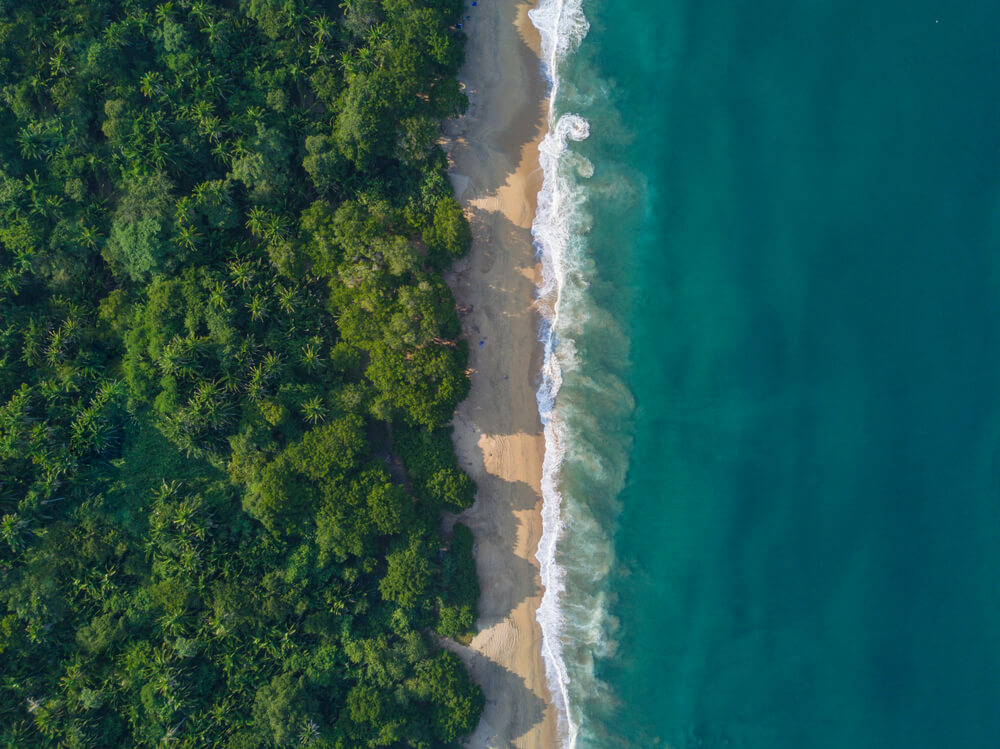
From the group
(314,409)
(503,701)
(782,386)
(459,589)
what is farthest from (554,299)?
(503,701)

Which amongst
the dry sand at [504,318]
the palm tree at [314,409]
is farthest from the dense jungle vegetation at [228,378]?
the dry sand at [504,318]

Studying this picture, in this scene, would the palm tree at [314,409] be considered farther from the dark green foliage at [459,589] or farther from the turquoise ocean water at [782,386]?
the turquoise ocean water at [782,386]

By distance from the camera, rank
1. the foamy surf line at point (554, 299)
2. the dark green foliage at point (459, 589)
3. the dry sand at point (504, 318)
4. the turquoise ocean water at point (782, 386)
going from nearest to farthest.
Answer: the dark green foliage at point (459, 589), the turquoise ocean water at point (782, 386), the foamy surf line at point (554, 299), the dry sand at point (504, 318)

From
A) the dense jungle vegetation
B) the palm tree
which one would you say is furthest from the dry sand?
the palm tree

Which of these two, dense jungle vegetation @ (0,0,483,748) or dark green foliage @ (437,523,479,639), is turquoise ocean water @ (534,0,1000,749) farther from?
dense jungle vegetation @ (0,0,483,748)

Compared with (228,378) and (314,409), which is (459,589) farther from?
(228,378)

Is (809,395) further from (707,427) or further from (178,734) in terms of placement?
(178,734)
